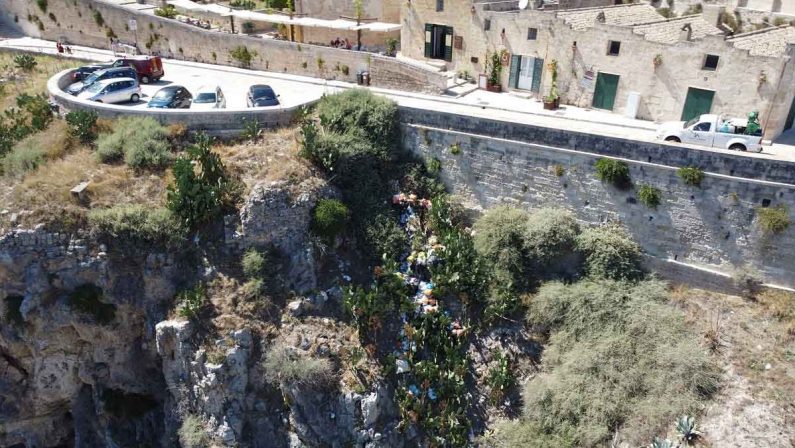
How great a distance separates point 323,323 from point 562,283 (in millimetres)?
8058

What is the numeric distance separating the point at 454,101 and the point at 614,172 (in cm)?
886

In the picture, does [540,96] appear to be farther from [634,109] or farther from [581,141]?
[581,141]

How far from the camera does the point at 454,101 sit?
81.8 feet

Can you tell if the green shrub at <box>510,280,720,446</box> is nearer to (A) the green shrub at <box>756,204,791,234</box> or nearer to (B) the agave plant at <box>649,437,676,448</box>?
(B) the agave plant at <box>649,437,676,448</box>

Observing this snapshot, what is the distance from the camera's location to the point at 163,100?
2270 centimetres

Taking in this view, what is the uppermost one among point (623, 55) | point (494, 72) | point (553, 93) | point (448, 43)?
point (623, 55)

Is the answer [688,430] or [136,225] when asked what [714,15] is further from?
[136,225]

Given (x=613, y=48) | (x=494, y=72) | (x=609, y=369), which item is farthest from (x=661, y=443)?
(x=494, y=72)

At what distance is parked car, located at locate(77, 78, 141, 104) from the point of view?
78.4 ft

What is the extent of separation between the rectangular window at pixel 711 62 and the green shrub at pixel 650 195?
6.33m

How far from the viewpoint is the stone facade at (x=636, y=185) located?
55.7 feet

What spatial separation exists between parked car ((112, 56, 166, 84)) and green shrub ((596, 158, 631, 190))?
21677 millimetres

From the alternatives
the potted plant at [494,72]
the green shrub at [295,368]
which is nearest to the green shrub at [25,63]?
the green shrub at [295,368]

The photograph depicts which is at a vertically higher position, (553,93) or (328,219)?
(553,93)
